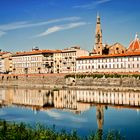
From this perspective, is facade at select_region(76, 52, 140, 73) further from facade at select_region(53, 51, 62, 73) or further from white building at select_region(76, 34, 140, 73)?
facade at select_region(53, 51, 62, 73)

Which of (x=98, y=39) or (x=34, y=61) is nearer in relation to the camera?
(x=98, y=39)

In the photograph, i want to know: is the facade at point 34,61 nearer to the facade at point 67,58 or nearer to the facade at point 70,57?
the facade at point 67,58

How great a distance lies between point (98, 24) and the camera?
102312 millimetres

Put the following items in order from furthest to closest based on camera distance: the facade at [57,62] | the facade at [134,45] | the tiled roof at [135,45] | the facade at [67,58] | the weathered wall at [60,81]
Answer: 1. the facade at [57,62]
2. the facade at [67,58]
3. the tiled roof at [135,45]
4. the facade at [134,45]
5. the weathered wall at [60,81]

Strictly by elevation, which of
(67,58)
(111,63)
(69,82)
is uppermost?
(67,58)

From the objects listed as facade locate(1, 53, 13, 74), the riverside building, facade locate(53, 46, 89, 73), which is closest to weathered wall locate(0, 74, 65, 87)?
the riverside building

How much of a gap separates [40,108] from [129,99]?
12.7 meters

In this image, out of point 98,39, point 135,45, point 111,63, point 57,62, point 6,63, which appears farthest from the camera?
point 6,63

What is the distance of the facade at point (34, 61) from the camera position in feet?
360

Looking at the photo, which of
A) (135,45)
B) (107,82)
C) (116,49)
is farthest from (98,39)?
(107,82)

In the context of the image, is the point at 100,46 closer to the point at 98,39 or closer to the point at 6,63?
the point at 98,39

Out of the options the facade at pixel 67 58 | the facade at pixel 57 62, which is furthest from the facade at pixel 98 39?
the facade at pixel 57 62

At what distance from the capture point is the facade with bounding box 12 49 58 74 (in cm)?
10988

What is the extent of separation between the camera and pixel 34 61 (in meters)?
113
